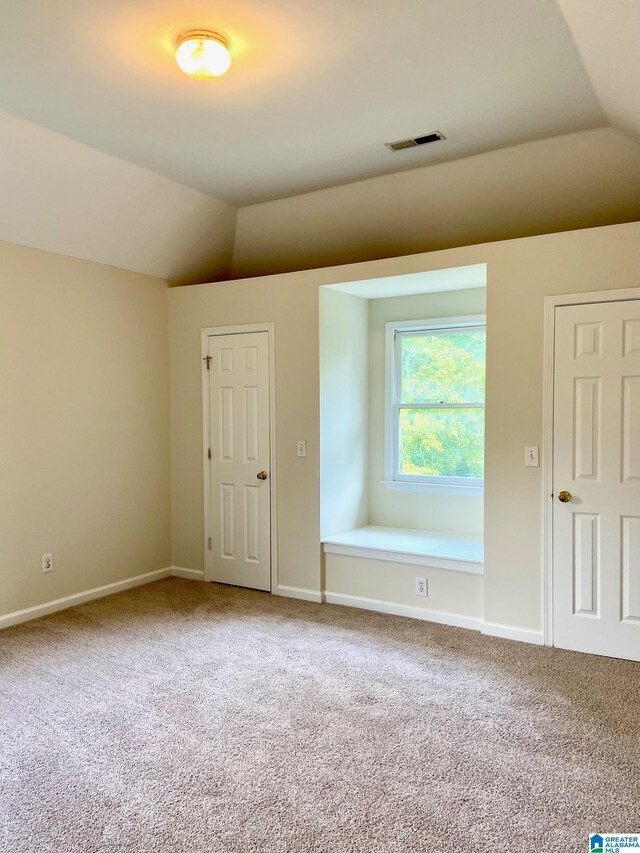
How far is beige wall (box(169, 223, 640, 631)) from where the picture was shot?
343 cm

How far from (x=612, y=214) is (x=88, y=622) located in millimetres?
4223

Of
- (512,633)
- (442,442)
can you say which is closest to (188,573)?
(442,442)

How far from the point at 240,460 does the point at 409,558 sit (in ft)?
5.06

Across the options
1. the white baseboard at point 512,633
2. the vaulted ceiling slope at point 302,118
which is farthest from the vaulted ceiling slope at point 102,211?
the white baseboard at point 512,633

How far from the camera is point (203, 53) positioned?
2.56 metres

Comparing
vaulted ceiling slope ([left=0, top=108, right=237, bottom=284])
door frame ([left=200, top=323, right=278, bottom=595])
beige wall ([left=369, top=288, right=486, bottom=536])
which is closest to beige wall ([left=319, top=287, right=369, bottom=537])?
beige wall ([left=369, top=288, right=486, bottom=536])

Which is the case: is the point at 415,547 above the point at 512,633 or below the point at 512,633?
above

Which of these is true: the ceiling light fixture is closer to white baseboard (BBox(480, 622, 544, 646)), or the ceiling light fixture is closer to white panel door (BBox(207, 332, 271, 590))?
white panel door (BBox(207, 332, 271, 590))

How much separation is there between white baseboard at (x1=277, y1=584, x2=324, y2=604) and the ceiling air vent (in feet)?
9.86

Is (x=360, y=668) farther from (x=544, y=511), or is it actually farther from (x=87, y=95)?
(x=87, y=95)

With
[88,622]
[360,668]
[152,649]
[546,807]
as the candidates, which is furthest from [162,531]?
[546,807]

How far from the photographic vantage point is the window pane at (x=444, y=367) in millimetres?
4590

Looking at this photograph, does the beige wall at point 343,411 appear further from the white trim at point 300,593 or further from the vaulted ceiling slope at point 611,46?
the vaulted ceiling slope at point 611,46

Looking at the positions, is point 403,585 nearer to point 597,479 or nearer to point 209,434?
point 597,479
